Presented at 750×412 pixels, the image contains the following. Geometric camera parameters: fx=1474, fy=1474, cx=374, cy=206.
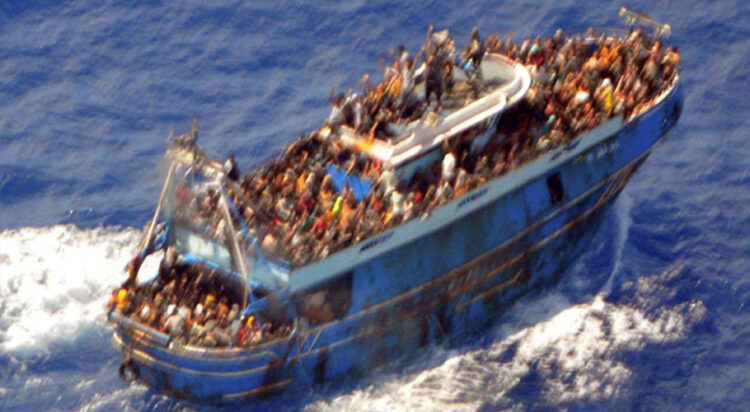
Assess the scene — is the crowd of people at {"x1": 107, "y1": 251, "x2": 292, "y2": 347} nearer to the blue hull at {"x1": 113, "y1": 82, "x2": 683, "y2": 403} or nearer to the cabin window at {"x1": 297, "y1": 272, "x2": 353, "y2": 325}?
the blue hull at {"x1": 113, "y1": 82, "x2": 683, "y2": 403}

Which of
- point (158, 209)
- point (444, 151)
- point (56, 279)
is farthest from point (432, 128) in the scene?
point (56, 279)

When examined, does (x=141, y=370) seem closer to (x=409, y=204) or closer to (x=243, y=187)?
(x=243, y=187)

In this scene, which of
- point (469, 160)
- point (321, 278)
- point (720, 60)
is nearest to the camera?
point (321, 278)

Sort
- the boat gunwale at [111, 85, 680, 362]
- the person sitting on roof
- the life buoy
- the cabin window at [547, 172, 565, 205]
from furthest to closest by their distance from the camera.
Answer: the cabin window at [547, 172, 565, 205] < the life buoy < the person sitting on roof < the boat gunwale at [111, 85, 680, 362]

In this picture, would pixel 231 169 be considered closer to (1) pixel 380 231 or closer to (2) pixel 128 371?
(1) pixel 380 231

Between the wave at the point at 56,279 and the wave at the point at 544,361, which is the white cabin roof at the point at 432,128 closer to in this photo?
the wave at the point at 544,361

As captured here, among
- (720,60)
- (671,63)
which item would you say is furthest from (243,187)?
(720,60)

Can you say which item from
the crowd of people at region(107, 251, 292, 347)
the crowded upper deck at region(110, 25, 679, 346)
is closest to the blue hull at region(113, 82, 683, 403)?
the crowd of people at region(107, 251, 292, 347)
